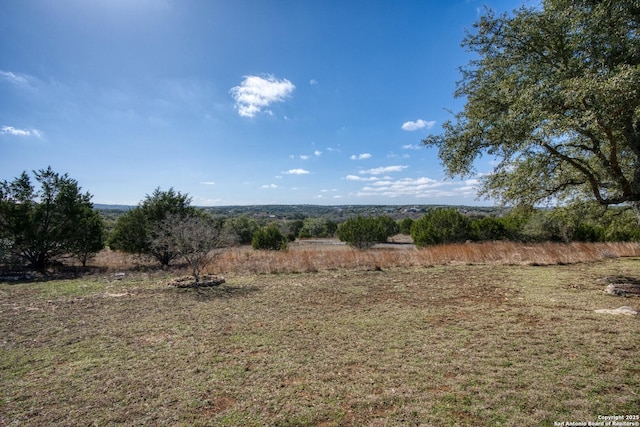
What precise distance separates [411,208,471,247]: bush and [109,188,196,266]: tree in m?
15.3

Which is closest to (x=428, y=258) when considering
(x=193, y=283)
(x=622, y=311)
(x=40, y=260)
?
(x=622, y=311)

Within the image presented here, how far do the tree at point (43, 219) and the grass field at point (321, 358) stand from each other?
484cm

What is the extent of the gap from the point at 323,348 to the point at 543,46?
7.41 m

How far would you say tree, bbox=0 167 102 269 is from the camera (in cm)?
1129

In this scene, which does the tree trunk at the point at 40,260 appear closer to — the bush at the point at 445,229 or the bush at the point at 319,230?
the bush at the point at 445,229

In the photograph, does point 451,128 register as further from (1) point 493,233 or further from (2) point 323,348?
(1) point 493,233

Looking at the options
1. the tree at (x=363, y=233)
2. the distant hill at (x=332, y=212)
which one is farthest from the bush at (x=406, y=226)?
the tree at (x=363, y=233)

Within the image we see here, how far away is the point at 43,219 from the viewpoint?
11.8 metres

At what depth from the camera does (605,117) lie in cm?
475

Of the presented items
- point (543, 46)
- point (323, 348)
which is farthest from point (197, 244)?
point (543, 46)

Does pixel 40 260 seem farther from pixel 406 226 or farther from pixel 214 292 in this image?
pixel 406 226

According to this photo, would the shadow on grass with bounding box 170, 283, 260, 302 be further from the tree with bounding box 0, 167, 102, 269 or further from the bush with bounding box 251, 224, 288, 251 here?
the bush with bounding box 251, 224, 288, 251

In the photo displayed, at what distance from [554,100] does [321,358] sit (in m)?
5.83

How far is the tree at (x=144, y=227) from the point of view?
13320 millimetres
